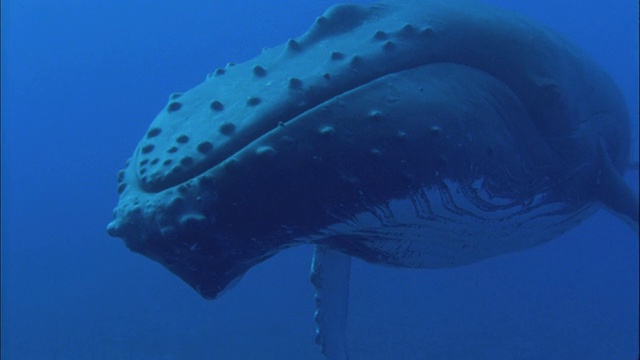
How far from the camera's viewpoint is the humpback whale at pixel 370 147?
3.45 metres

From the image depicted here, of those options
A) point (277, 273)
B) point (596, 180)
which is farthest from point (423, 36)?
point (277, 273)

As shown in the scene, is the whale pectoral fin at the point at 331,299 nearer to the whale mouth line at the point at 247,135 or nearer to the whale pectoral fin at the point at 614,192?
the whale pectoral fin at the point at 614,192

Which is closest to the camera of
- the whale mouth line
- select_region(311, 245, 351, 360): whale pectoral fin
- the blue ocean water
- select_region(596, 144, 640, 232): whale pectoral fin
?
the whale mouth line

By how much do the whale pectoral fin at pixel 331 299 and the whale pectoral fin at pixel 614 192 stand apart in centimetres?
229

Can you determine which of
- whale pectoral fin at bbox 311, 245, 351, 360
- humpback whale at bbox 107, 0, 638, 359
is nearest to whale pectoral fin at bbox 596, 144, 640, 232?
humpback whale at bbox 107, 0, 638, 359

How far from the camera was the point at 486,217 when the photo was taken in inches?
192

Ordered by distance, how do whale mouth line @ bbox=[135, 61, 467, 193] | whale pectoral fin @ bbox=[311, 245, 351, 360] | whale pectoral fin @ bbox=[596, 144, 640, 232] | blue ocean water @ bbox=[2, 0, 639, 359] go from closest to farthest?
whale mouth line @ bbox=[135, 61, 467, 193] → whale pectoral fin @ bbox=[596, 144, 640, 232] → whale pectoral fin @ bbox=[311, 245, 351, 360] → blue ocean water @ bbox=[2, 0, 639, 359]

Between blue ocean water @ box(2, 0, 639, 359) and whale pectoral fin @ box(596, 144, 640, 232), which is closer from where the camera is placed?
whale pectoral fin @ box(596, 144, 640, 232)

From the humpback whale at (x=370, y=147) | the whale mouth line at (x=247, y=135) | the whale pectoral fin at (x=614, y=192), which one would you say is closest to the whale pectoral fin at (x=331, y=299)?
the humpback whale at (x=370, y=147)

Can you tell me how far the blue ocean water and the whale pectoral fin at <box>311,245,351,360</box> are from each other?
2574 mm

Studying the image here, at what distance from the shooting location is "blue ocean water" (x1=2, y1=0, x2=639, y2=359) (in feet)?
71.4

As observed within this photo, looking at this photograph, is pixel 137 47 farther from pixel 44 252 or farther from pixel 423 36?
pixel 423 36

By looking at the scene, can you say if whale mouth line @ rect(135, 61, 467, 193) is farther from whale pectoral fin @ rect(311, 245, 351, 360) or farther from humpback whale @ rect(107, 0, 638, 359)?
whale pectoral fin @ rect(311, 245, 351, 360)

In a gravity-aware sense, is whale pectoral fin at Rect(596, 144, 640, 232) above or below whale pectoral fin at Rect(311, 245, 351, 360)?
above
